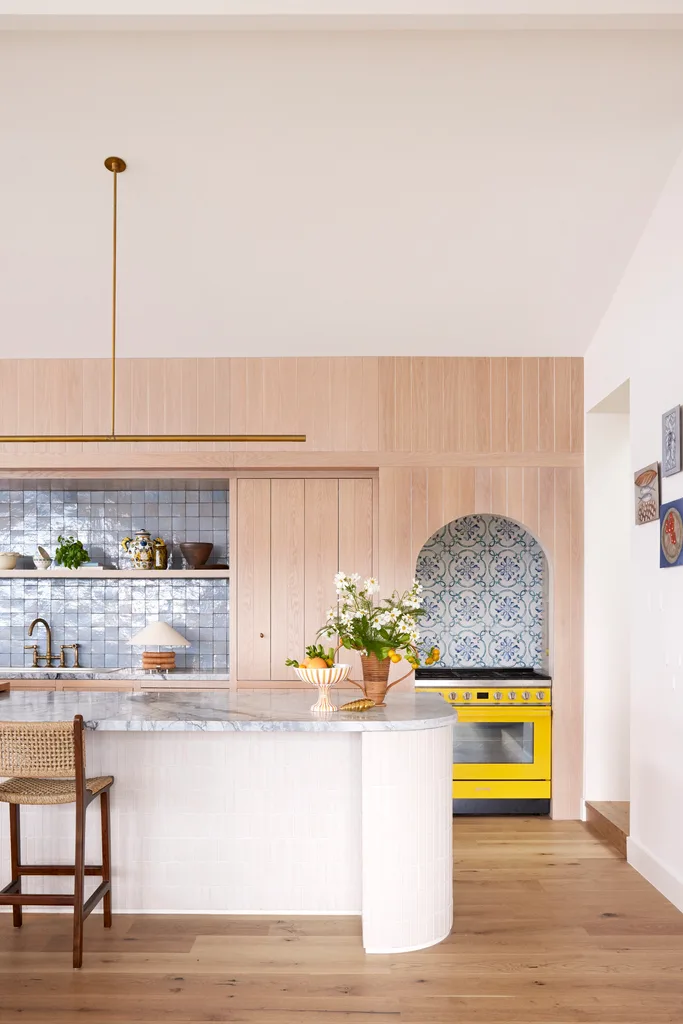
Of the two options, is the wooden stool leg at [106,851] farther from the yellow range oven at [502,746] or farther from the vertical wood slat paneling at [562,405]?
the vertical wood slat paneling at [562,405]

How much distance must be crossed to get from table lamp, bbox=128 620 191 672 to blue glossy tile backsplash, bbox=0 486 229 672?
0.34 m

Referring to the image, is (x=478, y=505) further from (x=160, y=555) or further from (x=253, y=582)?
(x=160, y=555)

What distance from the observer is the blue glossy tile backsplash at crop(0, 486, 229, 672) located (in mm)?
6066

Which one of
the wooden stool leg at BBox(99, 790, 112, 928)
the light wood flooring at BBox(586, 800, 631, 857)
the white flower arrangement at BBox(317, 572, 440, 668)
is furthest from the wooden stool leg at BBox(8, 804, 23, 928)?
the light wood flooring at BBox(586, 800, 631, 857)

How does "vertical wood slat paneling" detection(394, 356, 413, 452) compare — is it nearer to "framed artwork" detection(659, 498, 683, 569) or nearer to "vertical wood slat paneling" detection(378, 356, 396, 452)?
"vertical wood slat paneling" detection(378, 356, 396, 452)

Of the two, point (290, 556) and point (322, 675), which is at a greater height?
point (290, 556)

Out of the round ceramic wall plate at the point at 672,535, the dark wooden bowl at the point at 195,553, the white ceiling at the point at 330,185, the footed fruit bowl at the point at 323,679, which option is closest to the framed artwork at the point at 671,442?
the round ceramic wall plate at the point at 672,535

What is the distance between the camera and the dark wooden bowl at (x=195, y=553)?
578 cm

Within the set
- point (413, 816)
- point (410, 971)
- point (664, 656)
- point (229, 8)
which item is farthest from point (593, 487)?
point (229, 8)

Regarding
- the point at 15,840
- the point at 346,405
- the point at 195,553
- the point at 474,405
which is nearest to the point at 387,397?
the point at 346,405

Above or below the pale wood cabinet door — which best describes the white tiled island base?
below

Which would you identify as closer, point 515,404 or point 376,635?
point 376,635

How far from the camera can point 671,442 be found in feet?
12.4

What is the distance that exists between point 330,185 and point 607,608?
2.87m
